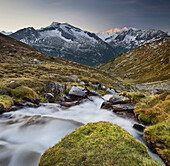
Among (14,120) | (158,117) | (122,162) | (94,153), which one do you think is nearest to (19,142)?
(14,120)

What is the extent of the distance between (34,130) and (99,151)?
7.98m

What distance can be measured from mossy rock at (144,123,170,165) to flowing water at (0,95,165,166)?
1.51 feet

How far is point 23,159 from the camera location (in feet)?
23.0

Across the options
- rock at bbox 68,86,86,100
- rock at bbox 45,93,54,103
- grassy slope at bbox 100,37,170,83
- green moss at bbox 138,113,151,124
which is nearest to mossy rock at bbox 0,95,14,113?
rock at bbox 45,93,54,103

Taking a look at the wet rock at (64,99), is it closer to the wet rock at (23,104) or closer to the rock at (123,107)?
the wet rock at (23,104)

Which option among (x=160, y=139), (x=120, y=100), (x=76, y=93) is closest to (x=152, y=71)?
(x=120, y=100)

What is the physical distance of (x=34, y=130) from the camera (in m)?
10.6

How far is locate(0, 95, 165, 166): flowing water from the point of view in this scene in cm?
729

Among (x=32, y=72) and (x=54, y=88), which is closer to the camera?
(x=54, y=88)

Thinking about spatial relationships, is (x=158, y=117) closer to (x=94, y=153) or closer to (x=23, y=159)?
(x=94, y=153)

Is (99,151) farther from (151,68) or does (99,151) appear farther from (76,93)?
(151,68)

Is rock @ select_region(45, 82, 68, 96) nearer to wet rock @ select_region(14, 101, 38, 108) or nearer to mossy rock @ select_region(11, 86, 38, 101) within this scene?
mossy rock @ select_region(11, 86, 38, 101)

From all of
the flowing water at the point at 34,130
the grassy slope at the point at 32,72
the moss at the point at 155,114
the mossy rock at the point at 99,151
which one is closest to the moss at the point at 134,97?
the moss at the point at 155,114

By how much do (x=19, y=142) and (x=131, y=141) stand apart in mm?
8748
